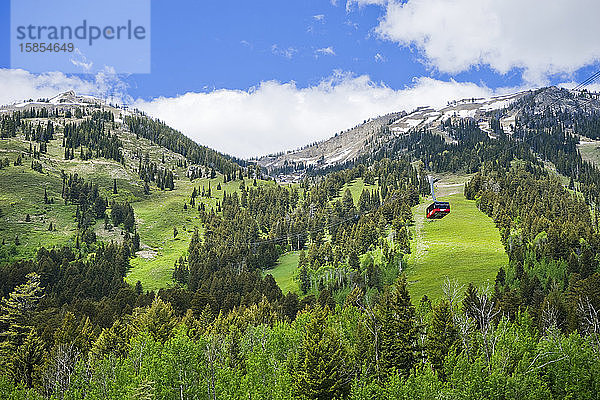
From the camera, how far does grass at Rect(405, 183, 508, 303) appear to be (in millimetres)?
129125

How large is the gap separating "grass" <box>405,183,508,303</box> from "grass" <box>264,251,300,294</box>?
4278 centimetres

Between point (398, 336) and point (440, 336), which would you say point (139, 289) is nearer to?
point (398, 336)

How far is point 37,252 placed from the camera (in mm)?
170875

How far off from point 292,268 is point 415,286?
62964mm

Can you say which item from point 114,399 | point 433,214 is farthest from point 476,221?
point 114,399

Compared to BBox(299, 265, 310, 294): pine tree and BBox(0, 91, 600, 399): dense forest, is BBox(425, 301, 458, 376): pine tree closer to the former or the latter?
BBox(0, 91, 600, 399): dense forest

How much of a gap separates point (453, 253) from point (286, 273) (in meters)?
65.5

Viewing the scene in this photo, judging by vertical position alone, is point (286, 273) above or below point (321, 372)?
below

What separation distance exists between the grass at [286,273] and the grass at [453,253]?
4278cm

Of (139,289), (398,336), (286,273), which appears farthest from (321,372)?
(286,273)

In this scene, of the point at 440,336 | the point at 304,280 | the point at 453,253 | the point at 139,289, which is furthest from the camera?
the point at 304,280

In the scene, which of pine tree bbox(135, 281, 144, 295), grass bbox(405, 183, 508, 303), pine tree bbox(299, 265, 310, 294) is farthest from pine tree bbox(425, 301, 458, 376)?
pine tree bbox(135, 281, 144, 295)

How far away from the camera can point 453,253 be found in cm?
15238

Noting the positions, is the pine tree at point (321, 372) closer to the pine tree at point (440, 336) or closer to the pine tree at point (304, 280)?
the pine tree at point (440, 336)
